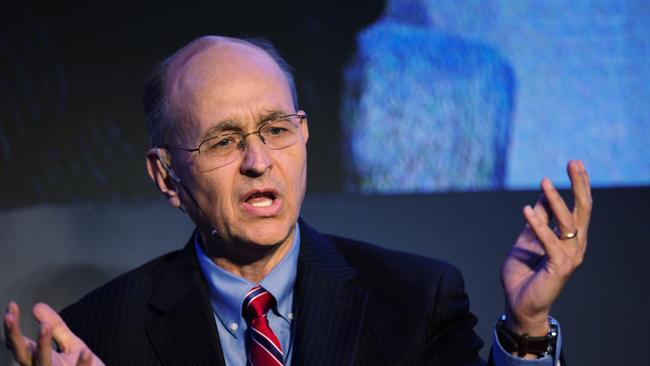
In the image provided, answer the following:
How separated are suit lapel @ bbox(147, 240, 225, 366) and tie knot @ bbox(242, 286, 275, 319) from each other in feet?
0.29

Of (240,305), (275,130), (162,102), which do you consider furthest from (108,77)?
(240,305)

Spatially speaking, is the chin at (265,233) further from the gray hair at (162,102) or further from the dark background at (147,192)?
the dark background at (147,192)

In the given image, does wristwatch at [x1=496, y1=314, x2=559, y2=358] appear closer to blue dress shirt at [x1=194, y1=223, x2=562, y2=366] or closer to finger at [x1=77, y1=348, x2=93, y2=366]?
blue dress shirt at [x1=194, y1=223, x2=562, y2=366]

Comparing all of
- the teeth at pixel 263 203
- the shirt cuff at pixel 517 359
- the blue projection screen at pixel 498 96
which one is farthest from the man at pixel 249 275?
the blue projection screen at pixel 498 96

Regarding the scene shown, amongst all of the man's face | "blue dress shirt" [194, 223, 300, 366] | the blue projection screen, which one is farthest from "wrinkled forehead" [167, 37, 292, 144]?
the blue projection screen

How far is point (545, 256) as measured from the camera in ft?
5.13

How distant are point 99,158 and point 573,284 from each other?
1535 mm

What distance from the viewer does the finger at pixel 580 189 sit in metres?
1.50

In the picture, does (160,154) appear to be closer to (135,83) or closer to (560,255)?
(135,83)

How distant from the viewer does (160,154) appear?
201 cm

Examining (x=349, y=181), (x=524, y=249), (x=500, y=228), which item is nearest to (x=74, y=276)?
(x=349, y=181)

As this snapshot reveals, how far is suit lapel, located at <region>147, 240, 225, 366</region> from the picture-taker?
1.87m

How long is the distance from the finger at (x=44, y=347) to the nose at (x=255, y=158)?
578 millimetres

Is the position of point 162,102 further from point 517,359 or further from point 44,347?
point 517,359
